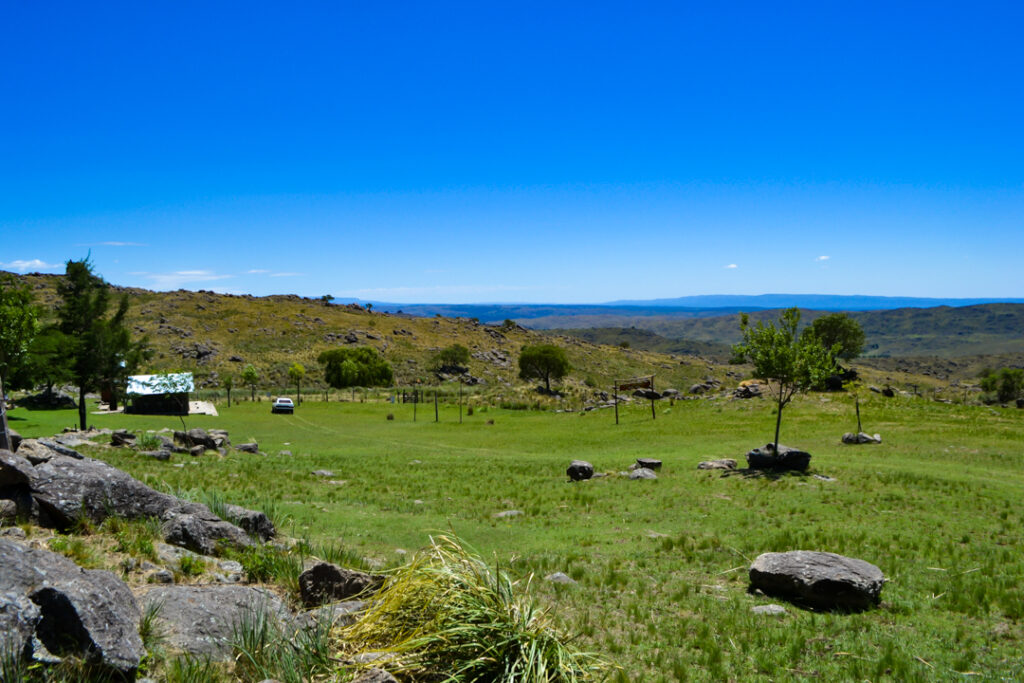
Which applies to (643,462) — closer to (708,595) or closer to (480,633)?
(708,595)

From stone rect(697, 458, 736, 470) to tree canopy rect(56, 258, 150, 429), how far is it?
36.7 meters

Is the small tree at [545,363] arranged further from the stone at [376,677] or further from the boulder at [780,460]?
the stone at [376,677]

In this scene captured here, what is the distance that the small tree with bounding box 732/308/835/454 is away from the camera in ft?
88.5

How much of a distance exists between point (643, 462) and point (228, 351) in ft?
324

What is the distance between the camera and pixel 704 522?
18625 mm

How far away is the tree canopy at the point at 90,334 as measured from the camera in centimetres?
4188

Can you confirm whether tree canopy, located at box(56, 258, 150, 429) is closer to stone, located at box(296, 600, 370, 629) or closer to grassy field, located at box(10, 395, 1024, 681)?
grassy field, located at box(10, 395, 1024, 681)

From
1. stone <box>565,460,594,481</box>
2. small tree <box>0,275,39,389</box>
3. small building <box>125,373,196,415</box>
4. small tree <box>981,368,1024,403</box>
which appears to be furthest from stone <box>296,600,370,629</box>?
small tree <box>981,368,1024,403</box>

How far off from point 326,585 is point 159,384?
48.2m

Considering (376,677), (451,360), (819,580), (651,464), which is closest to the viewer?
(376,677)

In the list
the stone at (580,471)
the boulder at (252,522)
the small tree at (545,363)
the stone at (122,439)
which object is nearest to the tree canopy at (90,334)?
the stone at (122,439)

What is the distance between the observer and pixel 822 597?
1153cm

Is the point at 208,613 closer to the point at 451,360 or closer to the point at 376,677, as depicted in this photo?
the point at 376,677

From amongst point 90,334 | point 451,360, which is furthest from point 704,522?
point 451,360
